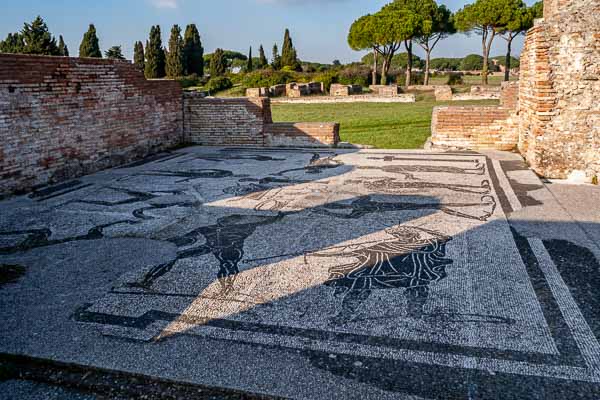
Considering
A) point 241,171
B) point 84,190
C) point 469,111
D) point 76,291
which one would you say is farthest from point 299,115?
point 76,291

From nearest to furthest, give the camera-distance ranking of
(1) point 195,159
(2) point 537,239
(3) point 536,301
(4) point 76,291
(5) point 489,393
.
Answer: (5) point 489,393 → (3) point 536,301 → (4) point 76,291 → (2) point 537,239 → (1) point 195,159

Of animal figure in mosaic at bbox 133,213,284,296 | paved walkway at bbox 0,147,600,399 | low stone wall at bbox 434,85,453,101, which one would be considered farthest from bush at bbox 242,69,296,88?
animal figure in mosaic at bbox 133,213,284,296

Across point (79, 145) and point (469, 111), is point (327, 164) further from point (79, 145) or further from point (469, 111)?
point (79, 145)

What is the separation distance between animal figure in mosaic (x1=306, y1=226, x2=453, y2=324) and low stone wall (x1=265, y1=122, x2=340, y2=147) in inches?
219

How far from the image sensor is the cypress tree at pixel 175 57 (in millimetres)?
42125

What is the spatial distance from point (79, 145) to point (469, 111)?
6633 millimetres

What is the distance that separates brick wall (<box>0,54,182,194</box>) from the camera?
6191mm

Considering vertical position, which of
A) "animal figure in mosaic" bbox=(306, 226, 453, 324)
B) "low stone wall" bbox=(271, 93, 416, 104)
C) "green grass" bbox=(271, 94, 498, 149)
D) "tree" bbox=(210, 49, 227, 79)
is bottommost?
"animal figure in mosaic" bbox=(306, 226, 453, 324)

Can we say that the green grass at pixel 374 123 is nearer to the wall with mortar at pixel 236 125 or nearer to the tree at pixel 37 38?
the wall with mortar at pixel 236 125

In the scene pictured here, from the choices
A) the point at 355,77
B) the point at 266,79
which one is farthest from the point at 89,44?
the point at 355,77

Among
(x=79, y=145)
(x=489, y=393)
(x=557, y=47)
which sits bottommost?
(x=489, y=393)

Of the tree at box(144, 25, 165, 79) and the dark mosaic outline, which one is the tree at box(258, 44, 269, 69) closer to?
the tree at box(144, 25, 165, 79)

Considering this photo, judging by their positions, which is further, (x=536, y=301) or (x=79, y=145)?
(x=79, y=145)

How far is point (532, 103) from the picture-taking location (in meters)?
7.20
